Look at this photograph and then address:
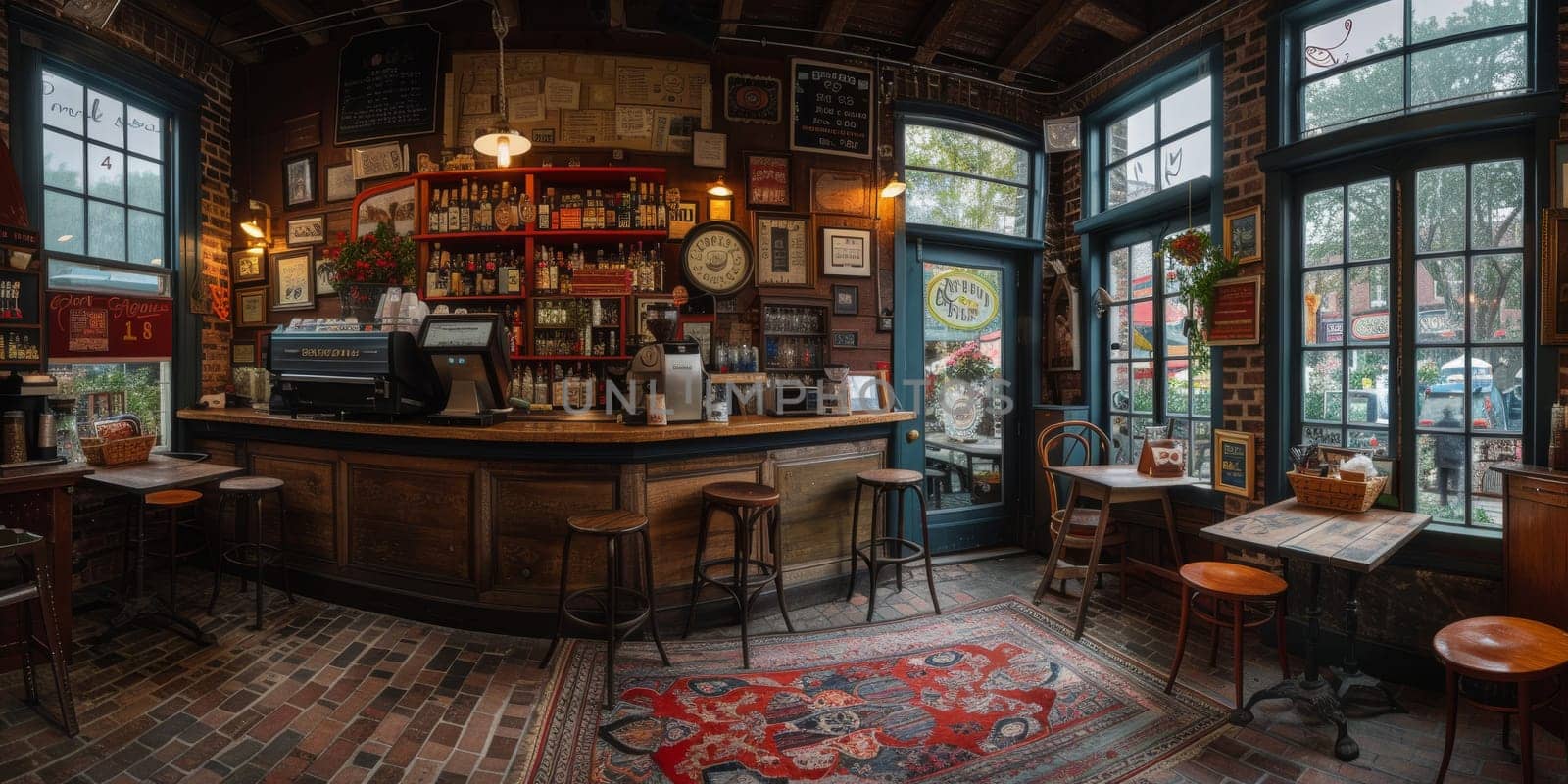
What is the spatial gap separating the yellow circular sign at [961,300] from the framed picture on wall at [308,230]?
16.4 ft

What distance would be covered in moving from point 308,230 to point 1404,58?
7410mm

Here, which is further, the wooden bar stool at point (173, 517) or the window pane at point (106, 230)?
the window pane at point (106, 230)

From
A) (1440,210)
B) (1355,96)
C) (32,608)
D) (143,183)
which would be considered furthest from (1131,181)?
(143,183)

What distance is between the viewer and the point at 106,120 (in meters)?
4.32

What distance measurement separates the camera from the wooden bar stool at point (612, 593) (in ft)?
8.75

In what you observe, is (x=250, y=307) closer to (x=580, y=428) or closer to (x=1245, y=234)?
(x=580, y=428)

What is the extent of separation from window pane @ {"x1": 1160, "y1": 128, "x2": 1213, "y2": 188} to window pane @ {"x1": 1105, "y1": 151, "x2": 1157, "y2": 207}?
0.36ft

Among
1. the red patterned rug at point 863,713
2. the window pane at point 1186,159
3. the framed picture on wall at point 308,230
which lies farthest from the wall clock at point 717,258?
the framed picture on wall at point 308,230

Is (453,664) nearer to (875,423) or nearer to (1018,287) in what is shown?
(875,423)

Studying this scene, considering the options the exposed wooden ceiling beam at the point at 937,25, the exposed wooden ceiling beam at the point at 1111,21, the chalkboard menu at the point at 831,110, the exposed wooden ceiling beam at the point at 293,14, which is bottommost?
the chalkboard menu at the point at 831,110

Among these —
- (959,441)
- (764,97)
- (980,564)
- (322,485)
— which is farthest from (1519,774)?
(322,485)

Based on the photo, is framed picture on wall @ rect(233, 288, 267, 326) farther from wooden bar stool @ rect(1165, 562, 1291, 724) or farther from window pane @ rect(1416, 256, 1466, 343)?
window pane @ rect(1416, 256, 1466, 343)

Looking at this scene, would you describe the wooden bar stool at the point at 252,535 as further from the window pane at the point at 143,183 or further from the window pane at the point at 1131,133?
the window pane at the point at 1131,133

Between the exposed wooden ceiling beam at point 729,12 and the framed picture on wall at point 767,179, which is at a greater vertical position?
the exposed wooden ceiling beam at point 729,12
